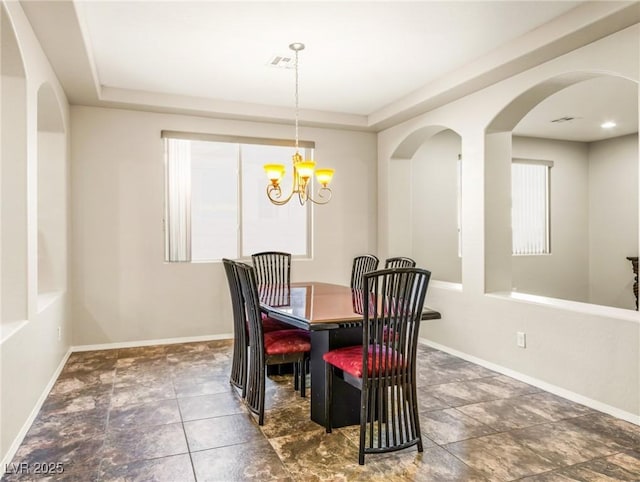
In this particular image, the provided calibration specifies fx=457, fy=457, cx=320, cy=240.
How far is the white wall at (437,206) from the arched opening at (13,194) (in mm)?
4485

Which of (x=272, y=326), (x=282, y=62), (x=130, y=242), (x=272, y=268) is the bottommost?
(x=272, y=326)

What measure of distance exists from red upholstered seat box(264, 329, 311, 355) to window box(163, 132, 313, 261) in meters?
2.35

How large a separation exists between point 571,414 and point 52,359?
3844 millimetres

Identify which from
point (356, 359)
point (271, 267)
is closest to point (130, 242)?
point (271, 267)

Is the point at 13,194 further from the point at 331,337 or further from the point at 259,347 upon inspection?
the point at 331,337

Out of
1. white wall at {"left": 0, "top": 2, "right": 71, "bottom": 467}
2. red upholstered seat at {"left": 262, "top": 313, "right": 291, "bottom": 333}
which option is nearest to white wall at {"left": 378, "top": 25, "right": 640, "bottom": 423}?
red upholstered seat at {"left": 262, "top": 313, "right": 291, "bottom": 333}

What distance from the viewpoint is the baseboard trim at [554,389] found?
2.96 m

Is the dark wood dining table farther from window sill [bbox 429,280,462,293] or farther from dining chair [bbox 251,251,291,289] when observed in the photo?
window sill [bbox 429,280,462,293]

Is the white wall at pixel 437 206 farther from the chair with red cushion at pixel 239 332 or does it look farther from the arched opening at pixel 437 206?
the chair with red cushion at pixel 239 332

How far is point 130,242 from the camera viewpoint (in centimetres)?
485

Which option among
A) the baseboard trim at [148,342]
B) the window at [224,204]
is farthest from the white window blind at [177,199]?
the baseboard trim at [148,342]

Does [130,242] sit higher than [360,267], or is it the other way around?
[130,242]

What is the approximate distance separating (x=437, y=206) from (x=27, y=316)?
16.1 feet

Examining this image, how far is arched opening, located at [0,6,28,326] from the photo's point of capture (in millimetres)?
2723
